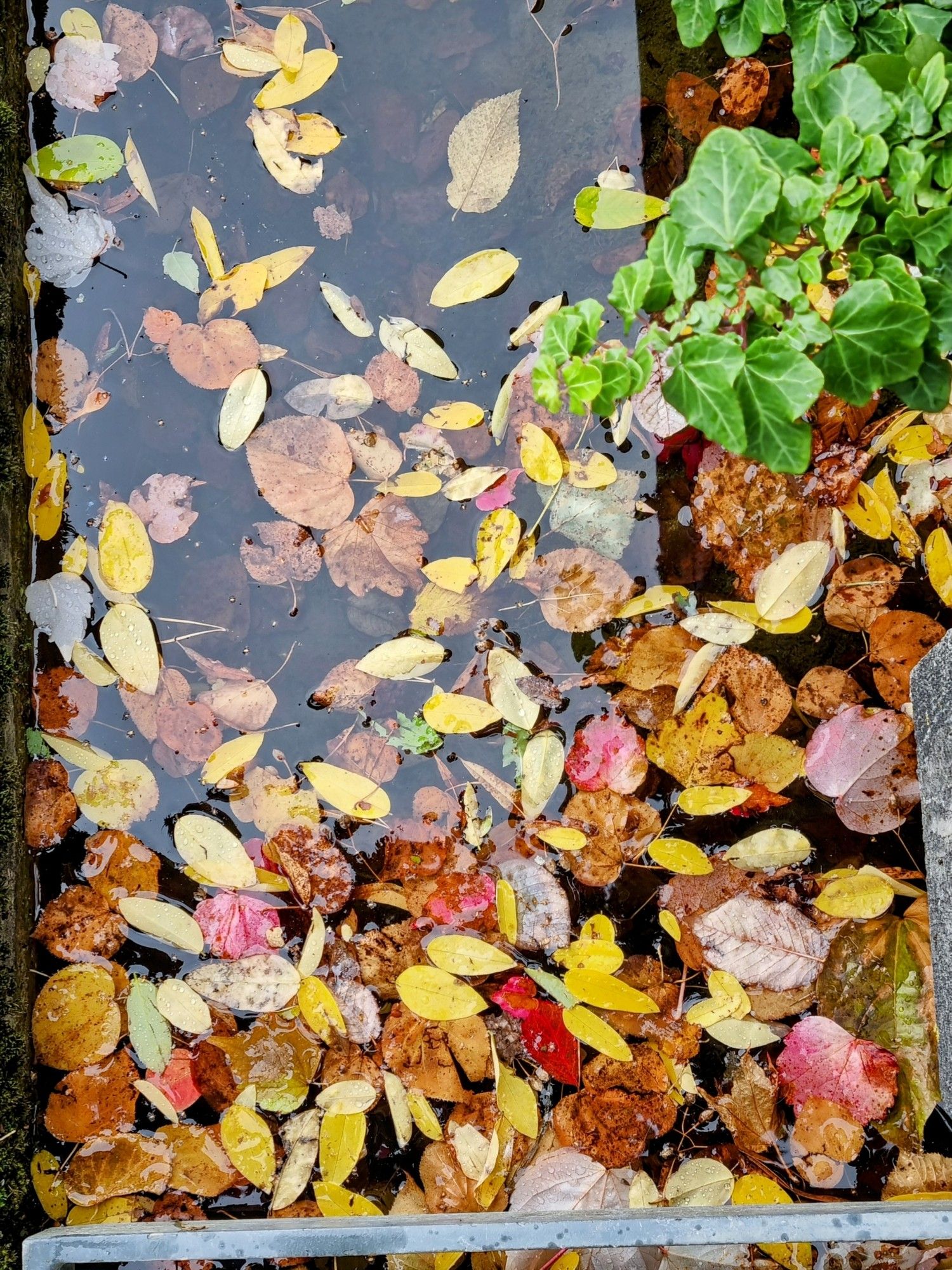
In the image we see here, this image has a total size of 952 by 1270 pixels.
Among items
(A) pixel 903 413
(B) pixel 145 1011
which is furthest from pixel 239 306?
(B) pixel 145 1011

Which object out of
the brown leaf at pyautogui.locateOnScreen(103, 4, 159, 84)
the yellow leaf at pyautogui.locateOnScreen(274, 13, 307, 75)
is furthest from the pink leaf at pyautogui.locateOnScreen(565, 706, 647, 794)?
the brown leaf at pyautogui.locateOnScreen(103, 4, 159, 84)

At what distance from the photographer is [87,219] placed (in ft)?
6.42

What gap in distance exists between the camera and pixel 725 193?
102 centimetres

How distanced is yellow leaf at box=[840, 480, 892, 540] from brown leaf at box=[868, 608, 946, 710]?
0.60 ft

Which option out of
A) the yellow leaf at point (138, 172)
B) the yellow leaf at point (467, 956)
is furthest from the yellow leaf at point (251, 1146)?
the yellow leaf at point (138, 172)

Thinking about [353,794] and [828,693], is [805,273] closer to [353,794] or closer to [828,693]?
[828,693]

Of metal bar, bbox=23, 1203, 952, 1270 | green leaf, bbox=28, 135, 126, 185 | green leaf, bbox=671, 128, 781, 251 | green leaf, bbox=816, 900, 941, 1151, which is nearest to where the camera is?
green leaf, bbox=671, 128, 781, 251

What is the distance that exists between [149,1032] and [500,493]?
1474 millimetres

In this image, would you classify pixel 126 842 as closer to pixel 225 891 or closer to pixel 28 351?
pixel 225 891

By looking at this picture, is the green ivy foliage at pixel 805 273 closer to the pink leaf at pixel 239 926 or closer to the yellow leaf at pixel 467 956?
the yellow leaf at pixel 467 956

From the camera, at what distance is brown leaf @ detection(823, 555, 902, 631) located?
187 centimetres

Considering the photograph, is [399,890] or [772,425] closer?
[772,425]

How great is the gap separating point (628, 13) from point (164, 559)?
164cm

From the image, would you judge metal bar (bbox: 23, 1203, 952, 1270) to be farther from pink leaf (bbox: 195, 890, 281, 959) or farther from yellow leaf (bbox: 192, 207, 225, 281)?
yellow leaf (bbox: 192, 207, 225, 281)
